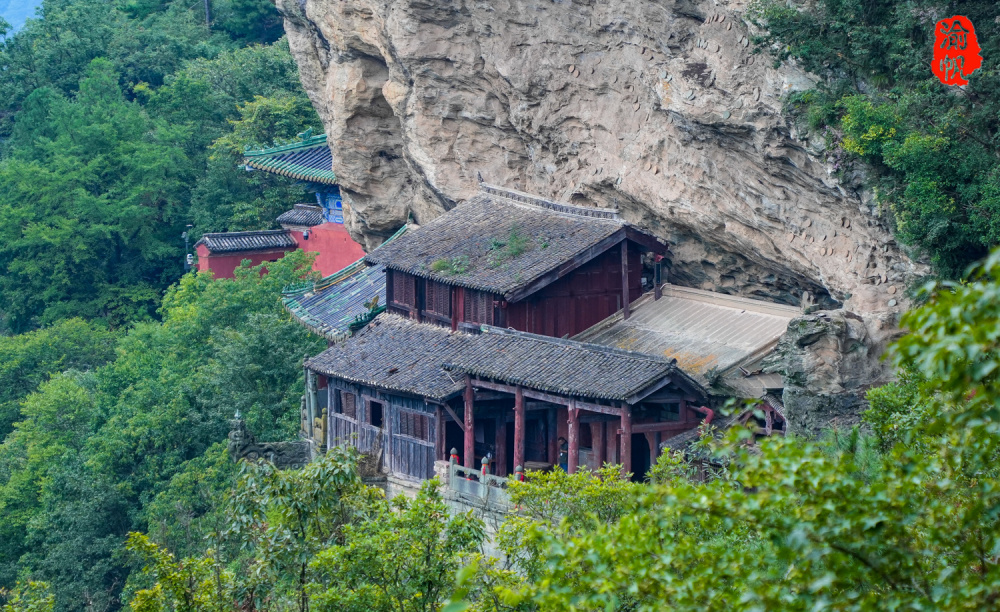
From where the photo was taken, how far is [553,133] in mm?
22656

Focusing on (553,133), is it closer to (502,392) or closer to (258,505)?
(502,392)

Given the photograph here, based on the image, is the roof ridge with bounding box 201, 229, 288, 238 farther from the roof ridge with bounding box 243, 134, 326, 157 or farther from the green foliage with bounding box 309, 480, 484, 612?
the green foliage with bounding box 309, 480, 484, 612

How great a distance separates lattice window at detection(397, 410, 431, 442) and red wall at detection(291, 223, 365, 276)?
1261cm

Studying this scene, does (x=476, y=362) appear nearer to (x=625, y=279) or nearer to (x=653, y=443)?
(x=653, y=443)

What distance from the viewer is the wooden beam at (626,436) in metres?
16.9

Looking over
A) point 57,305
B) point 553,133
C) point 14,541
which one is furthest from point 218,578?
point 57,305

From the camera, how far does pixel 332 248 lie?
33.8 meters

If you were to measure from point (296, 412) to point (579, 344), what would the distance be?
30.4 feet

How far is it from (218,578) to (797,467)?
7392mm

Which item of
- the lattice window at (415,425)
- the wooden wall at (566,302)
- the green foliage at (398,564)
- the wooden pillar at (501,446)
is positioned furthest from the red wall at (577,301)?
the green foliage at (398,564)

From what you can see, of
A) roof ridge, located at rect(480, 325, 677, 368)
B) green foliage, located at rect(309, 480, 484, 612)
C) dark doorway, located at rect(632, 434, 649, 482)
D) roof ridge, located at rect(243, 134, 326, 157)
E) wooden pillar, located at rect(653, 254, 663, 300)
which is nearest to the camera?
green foliage, located at rect(309, 480, 484, 612)

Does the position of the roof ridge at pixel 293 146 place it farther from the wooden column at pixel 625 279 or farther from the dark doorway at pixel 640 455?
the dark doorway at pixel 640 455

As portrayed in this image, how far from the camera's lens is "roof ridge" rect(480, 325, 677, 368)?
1704 centimetres

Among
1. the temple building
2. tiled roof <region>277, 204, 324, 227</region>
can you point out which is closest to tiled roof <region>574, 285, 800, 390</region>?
the temple building
